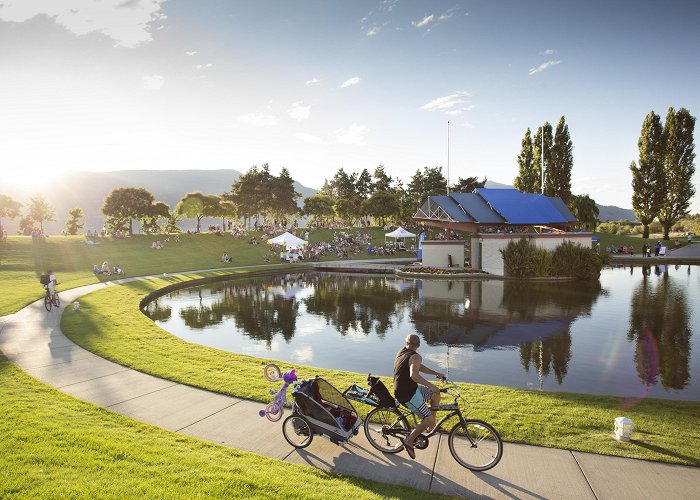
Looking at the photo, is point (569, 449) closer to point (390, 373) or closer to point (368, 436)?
point (368, 436)

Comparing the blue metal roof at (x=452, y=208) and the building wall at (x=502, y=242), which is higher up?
the blue metal roof at (x=452, y=208)

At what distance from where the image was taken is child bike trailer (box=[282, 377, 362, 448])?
22.8ft

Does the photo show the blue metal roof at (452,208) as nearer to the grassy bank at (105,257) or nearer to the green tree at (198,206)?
the grassy bank at (105,257)

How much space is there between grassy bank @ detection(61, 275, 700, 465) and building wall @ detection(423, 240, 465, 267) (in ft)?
98.4

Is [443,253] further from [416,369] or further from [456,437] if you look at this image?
[416,369]

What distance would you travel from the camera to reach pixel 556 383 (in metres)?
11.5

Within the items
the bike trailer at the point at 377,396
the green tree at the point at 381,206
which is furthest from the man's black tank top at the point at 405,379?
the green tree at the point at 381,206

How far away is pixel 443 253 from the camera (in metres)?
41.3

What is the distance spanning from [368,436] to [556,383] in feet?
22.5

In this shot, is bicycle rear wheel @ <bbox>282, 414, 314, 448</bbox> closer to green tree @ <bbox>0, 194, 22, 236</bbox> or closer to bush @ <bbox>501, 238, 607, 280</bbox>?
bush @ <bbox>501, 238, 607, 280</bbox>

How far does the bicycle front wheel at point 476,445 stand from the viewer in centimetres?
646

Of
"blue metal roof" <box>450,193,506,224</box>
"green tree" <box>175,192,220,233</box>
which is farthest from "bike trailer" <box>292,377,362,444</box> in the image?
"green tree" <box>175,192,220,233</box>

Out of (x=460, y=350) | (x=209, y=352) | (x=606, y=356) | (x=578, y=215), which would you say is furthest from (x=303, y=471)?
(x=578, y=215)

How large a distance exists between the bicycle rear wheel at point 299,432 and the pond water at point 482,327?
555 cm
